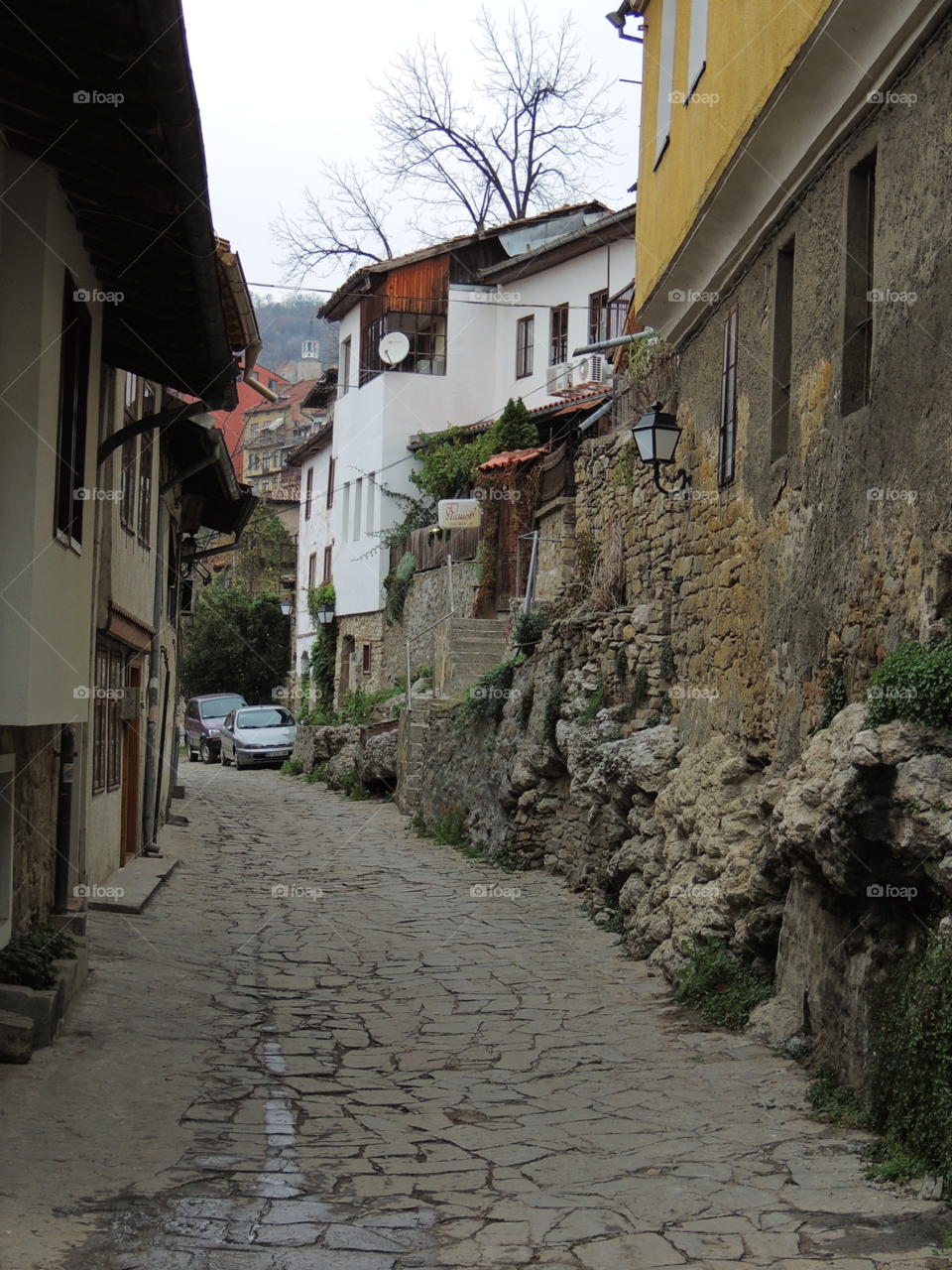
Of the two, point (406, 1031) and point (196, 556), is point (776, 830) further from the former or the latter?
point (196, 556)

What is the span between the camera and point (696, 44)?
29.3 feet

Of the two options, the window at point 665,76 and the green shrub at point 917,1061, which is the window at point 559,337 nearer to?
the window at point 665,76

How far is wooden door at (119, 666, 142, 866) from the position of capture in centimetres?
1192

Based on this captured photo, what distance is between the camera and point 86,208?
19.2ft

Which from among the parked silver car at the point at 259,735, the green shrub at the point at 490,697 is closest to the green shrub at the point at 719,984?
the green shrub at the point at 490,697

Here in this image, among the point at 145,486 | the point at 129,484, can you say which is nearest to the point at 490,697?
the point at 145,486

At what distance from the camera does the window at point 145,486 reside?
11412 millimetres

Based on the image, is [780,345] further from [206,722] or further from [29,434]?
[206,722]

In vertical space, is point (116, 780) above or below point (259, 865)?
above

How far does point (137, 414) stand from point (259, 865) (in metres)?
5.06

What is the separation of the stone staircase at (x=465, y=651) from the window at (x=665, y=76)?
9.63 meters

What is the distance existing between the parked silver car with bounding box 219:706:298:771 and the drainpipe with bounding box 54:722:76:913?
65.4 feet

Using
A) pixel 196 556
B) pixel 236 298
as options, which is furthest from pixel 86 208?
pixel 196 556

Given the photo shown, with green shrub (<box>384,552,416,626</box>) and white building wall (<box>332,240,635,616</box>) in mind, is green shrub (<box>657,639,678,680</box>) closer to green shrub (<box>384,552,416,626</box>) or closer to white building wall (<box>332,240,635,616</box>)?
green shrub (<box>384,552,416,626</box>)
